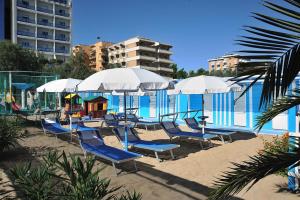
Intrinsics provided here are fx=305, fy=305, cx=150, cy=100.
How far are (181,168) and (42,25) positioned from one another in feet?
237

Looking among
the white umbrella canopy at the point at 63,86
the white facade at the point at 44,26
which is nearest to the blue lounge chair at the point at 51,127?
the white umbrella canopy at the point at 63,86

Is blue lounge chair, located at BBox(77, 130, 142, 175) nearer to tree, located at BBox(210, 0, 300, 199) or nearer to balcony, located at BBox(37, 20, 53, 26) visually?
tree, located at BBox(210, 0, 300, 199)

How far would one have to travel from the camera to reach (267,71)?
1.82 metres

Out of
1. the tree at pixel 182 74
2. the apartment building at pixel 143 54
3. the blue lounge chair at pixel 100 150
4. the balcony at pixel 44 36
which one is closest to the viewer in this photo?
Answer: the blue lounge chair at pixel 100 150

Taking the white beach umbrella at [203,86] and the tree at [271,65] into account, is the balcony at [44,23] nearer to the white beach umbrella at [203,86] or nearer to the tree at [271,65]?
the white beach umbrella at [203,86]

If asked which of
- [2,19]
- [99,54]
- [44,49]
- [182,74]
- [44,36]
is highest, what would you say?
[2,19]

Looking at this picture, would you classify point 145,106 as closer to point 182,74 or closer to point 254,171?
point 254,171

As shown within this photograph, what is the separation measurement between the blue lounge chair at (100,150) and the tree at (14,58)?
39894 millimetres

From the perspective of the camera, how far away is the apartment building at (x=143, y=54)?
86.1 meters

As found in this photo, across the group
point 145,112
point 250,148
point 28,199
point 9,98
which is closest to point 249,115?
point 250,148

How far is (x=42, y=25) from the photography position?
236 feet

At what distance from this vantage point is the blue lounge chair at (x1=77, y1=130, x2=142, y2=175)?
6719 mm

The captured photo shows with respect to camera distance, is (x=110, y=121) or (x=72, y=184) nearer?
(x=72, y=184)

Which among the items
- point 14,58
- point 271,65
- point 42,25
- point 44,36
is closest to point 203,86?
point 271,65
